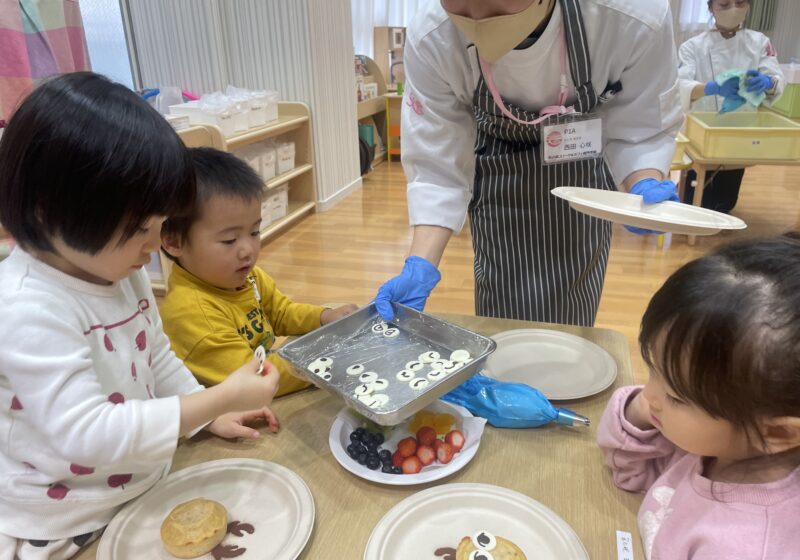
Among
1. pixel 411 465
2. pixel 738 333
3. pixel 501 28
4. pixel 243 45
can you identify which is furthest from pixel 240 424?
pixel 243 45

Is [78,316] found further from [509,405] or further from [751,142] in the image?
[751,142]

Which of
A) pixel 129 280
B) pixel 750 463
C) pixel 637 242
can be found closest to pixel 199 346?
pixel 129 280

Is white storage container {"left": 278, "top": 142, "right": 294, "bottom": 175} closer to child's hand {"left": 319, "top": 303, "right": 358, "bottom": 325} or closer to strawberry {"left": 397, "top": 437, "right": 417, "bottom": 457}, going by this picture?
child's hand {"left": 319, "top": 303, "right": 358, "bottom": 325}

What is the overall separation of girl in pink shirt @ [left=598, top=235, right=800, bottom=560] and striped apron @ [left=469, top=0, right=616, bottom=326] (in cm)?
69

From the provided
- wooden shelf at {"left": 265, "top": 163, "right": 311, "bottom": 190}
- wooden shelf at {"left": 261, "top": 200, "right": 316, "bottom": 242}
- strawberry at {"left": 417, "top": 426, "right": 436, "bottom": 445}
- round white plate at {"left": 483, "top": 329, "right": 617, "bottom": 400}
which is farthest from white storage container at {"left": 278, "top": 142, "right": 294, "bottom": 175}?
strawberry at {"left": 417, "top": 426, "right": 436, "bottom": 445}

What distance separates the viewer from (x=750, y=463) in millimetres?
598

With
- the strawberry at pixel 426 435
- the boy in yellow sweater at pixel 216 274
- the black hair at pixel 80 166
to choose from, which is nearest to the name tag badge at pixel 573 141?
the boy in yellow sweater at pixel 216 274

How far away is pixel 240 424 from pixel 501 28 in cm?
77

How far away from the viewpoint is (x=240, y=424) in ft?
2.78

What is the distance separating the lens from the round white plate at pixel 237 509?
0.63 m

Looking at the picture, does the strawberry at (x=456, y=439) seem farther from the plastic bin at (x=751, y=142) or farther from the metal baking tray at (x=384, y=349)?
the plastic bin at (x=751, y=142)

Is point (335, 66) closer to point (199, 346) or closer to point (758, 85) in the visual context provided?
point (758, 85)

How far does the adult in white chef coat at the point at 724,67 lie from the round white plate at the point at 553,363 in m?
2.95

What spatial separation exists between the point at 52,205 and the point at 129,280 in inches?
7.7
